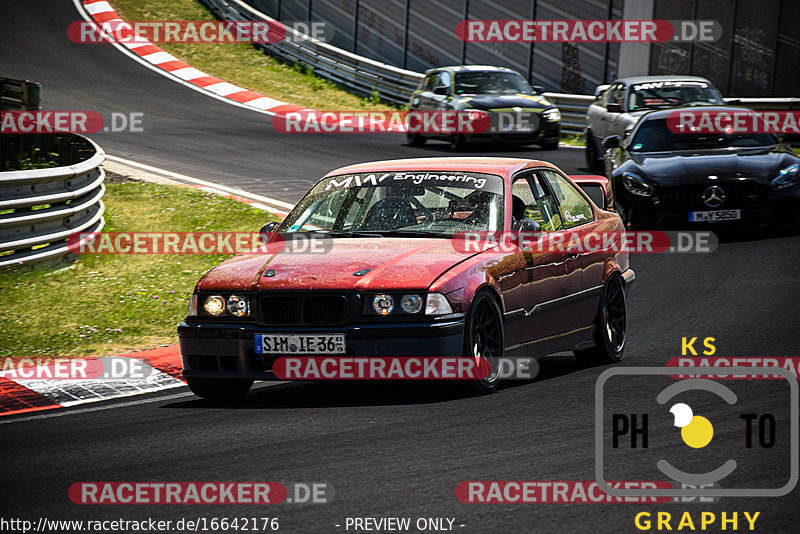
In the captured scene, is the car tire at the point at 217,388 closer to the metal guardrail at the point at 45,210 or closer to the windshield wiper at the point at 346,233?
the windshield wiper at the point at 346,233

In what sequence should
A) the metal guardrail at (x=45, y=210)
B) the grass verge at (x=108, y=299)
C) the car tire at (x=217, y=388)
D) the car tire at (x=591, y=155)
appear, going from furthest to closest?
1. the car tire at (x=591, y=155)
2. the metal guardrail at (x=45, y=210)
3. the grass verge at (x=108, y=299)
4. the car tire at (x=217, y=388)

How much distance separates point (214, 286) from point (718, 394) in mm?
3128

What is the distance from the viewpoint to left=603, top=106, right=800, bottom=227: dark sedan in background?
579 inches

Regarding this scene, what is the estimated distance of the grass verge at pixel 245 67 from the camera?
30.2 metres

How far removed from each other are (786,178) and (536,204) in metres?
6.78

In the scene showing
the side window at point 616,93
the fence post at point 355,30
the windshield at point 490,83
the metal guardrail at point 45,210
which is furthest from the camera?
the fence post at point 355,30

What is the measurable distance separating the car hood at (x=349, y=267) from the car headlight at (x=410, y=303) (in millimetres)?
68

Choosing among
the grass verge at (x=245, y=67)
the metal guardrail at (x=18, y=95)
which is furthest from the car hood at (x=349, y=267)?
the grass verge at (x=245, y=67)

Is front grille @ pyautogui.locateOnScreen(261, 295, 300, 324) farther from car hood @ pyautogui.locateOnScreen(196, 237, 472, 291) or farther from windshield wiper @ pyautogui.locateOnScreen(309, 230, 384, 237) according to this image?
windshield wiper @ pyautogui.locateOnScreen(309, 230, 384, 237)

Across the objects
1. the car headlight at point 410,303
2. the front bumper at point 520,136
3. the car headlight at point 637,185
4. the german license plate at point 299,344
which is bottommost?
the front bumper at point 520,136

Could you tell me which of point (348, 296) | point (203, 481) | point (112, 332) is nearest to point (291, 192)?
point (112, 332)

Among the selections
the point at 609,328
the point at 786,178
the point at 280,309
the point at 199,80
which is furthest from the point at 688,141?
the point at 199,80

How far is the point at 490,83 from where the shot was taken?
81.2ft

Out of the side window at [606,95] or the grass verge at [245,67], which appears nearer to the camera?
the side window at [606,95]
